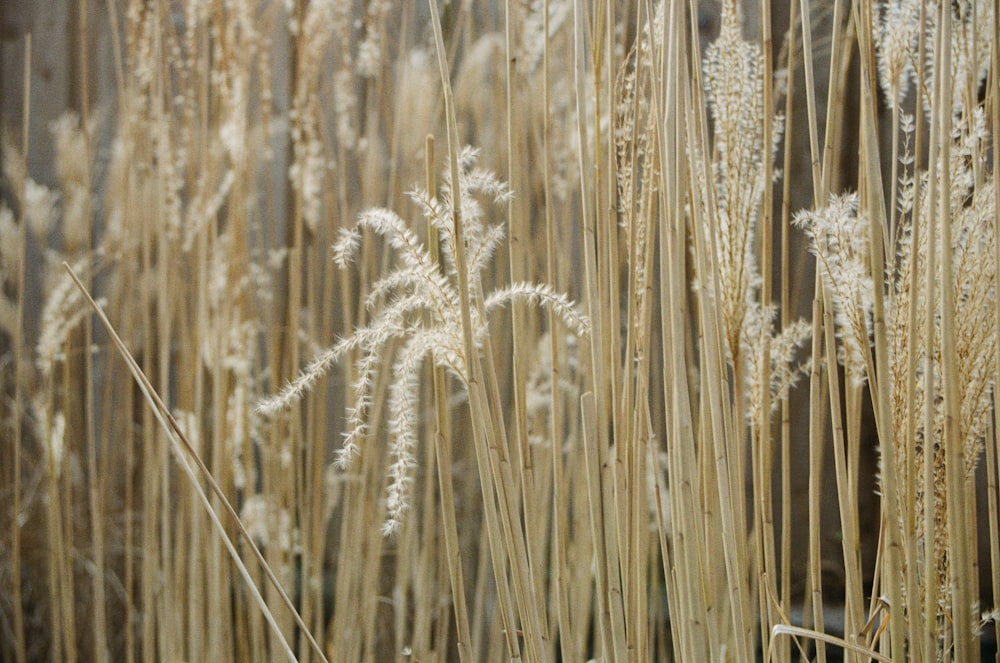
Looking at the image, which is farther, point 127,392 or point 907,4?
point 127,392

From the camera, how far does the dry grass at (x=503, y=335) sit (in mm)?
647

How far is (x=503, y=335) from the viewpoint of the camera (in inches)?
54.9

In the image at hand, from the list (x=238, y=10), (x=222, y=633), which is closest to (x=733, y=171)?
(x=238, y=10)

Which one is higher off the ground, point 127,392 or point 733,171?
point 733,171

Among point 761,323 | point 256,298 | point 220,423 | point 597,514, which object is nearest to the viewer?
point 597,514

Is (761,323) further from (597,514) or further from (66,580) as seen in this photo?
(66,580)

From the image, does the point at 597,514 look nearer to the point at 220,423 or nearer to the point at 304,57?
the point at 220,423

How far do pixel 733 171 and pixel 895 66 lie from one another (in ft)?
0.69

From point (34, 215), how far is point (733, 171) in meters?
1.24

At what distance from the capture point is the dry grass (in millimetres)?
647

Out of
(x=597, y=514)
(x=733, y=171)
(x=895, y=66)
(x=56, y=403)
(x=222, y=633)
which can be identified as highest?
(x=895, y=66)

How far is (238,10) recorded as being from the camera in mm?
1289

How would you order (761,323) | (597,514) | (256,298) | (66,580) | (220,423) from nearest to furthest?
(597,514) < (761,323) < (220,423) < (66,580) < (256,298)

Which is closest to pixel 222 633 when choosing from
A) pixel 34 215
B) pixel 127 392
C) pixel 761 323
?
pixel 127 392
